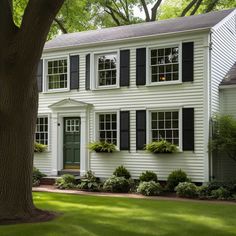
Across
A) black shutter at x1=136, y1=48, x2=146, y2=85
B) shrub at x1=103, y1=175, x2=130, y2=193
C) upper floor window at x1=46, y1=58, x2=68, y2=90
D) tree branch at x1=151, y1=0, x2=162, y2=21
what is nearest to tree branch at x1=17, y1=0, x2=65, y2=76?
shrub at x1=103, y1=175, x2=130, y2=193

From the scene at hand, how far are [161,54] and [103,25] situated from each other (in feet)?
63.0

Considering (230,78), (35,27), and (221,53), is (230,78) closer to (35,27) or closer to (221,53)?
(221,53)

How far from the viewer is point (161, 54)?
16094 mm

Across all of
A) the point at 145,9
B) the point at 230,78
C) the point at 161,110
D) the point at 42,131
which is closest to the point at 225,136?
the point at 161,110

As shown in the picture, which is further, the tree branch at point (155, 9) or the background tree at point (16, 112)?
the tree branch at point (155, 9)

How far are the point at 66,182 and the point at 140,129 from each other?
3386mm

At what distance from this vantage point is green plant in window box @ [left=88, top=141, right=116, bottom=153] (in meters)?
16.5

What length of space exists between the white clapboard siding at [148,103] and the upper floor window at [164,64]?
1.06ft

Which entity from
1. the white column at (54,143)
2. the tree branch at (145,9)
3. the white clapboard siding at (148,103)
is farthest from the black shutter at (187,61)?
the tree branch at (145,9)

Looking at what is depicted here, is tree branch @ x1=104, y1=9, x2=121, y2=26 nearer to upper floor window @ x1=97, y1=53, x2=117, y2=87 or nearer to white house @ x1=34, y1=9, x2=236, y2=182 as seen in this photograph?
white house @ x1=34, y1=9, x2=236, y2=182

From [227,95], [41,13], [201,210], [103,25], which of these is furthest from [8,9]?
[103,25]

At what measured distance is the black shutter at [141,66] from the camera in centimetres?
1622

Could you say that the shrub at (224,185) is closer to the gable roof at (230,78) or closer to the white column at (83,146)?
the gable roof at (230,78)

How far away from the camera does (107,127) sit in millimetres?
17094
